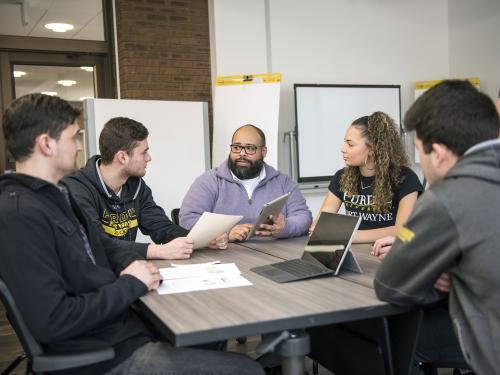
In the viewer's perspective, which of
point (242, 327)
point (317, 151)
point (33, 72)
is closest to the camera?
point (242, 327)

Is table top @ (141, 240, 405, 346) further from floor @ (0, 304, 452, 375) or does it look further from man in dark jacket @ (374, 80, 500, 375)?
floor @ (0, 304, 452, 375)

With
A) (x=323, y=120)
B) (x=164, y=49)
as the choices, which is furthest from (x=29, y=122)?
(x=323, y=120)

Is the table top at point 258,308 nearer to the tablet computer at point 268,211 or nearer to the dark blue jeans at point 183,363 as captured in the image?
the dark blue jeans at point 183,363

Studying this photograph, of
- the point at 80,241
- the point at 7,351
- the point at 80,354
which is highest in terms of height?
the point at 80,241

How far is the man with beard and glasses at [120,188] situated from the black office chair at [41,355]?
0.86m

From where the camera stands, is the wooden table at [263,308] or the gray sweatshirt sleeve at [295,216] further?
the gray sweatshirt sleeve at [295,216]

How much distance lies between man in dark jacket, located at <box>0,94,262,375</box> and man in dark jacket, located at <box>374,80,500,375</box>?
0.51 metres

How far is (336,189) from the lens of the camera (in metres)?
2.74

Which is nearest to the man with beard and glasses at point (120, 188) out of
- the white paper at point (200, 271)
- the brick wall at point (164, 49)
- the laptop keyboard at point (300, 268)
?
the white paper at point (200, 271)

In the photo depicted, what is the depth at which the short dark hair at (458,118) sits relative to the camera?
1299 millimetres

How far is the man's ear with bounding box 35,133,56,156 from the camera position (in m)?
1.48

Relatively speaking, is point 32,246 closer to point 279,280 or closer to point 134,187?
point 279,280

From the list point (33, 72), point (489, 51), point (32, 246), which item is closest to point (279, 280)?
point (32, 246)

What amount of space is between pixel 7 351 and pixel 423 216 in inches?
111
